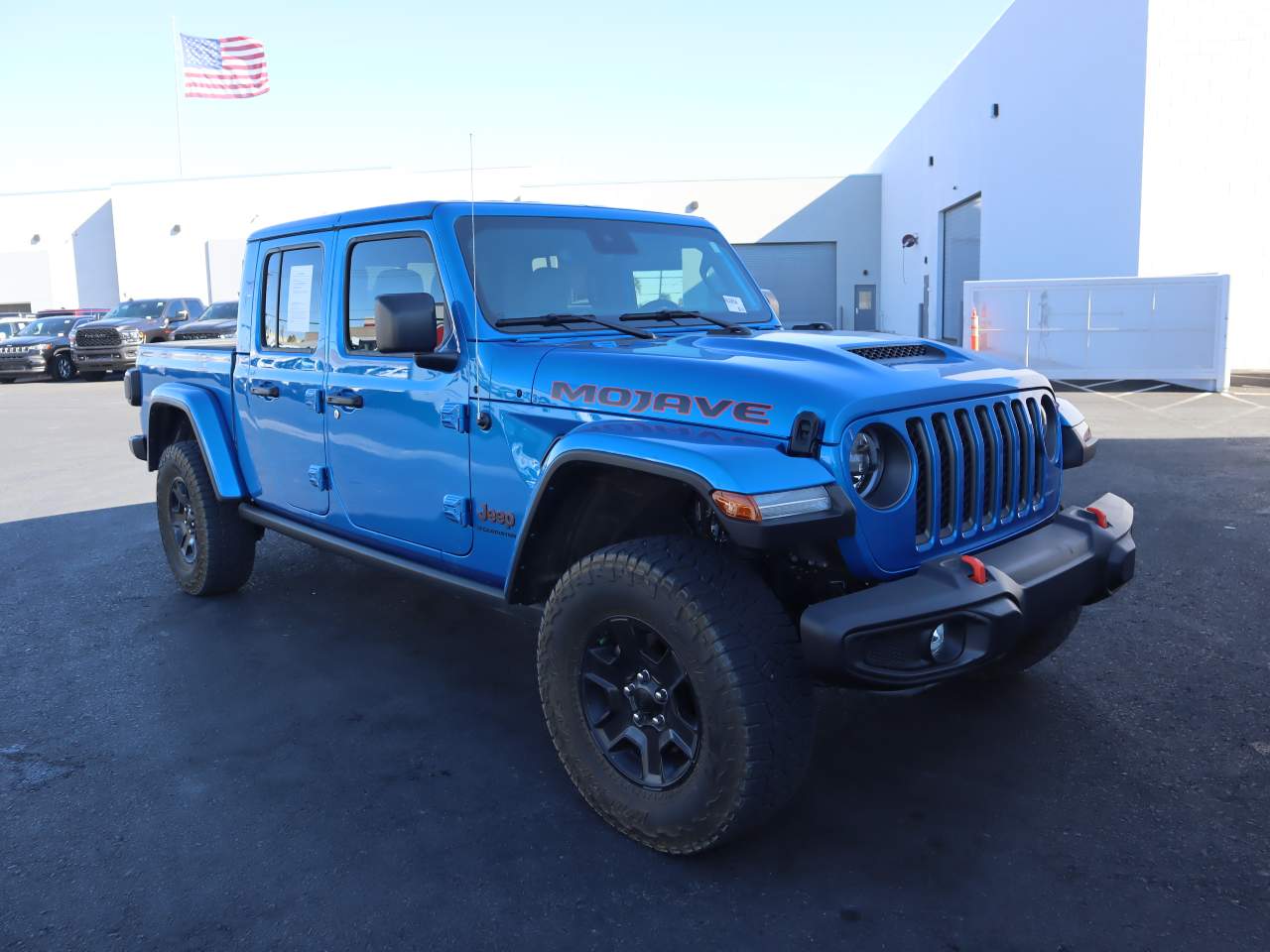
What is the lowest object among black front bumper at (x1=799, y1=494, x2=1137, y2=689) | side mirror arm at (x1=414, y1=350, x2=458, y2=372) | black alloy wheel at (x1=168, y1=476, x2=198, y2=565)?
black alloy wheel at (x1=168, y1=476, x2=198, y2=565)

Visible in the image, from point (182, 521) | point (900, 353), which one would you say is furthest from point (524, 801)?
point (182, 521)

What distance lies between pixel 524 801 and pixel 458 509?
3.51 ft

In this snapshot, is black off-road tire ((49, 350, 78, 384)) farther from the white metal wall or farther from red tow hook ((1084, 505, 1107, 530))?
red tow hook ((1084, 505, 1107, 530))

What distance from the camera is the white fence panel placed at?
49.6ft

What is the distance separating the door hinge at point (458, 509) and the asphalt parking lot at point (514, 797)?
82 cm

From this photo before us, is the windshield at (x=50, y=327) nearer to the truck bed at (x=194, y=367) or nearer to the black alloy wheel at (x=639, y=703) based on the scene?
the truck bed at (x=194, y=367)

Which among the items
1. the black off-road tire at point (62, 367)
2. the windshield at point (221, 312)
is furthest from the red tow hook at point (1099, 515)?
the black off-road tire at point (62, 367)

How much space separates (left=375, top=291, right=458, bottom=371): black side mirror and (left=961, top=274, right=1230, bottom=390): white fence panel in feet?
46.9

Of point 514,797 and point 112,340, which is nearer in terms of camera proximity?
point 514,797

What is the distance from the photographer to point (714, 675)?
279 cm

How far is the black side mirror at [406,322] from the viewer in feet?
11.6

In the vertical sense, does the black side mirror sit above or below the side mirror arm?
above

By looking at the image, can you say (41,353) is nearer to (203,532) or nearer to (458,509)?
(203,532)

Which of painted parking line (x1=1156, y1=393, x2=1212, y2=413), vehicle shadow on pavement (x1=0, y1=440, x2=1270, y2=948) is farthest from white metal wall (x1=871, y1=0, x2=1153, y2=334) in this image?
vehicle shadow on pavement (x1=0, y1=440, x2=1270, y2=948)
